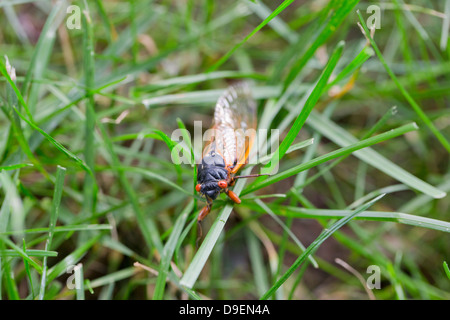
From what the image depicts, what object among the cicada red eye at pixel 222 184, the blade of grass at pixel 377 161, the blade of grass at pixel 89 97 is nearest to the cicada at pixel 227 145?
the cicada red eye at pixel 222 184

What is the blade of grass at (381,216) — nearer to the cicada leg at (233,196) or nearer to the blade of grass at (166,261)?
the cicada leg at (233,196)

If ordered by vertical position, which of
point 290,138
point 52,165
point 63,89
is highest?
point 63,89

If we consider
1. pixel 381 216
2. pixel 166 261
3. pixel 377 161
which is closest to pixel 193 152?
pixel 166 261

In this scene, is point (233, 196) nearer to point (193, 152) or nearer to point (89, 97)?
point (193, 152)

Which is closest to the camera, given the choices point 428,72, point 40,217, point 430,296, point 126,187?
point 126,187
